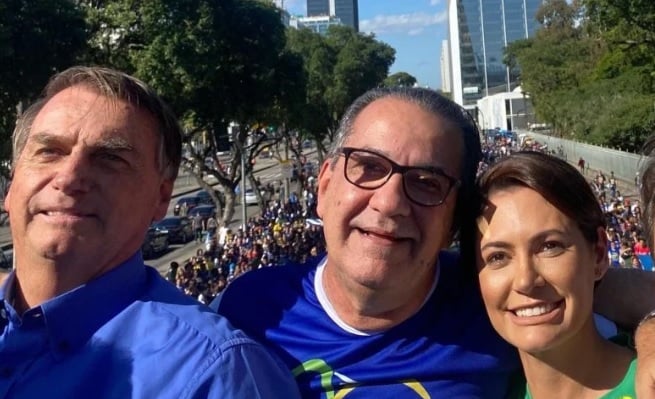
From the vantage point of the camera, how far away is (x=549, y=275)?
1.93 meters

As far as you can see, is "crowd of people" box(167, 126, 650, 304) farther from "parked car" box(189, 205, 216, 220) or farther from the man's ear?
the man's ear

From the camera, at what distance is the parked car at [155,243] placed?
2381cm

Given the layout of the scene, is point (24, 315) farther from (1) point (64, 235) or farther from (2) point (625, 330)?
(2) point (625, 330)

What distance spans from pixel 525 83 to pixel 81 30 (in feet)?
169

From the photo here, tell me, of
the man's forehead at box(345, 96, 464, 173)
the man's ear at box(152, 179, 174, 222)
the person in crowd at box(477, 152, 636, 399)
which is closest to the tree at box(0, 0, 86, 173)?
the man's ear at box(152, 179, 174, 222)

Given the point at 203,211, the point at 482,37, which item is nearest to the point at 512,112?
the point at 482,37

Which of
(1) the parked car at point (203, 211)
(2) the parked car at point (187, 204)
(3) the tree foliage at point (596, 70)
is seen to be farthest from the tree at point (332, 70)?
(3) the tree foliage at point (596, 70)

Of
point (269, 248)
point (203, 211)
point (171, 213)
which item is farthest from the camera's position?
point (171, 213)

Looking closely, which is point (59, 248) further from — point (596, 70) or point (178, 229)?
point (596, 70)

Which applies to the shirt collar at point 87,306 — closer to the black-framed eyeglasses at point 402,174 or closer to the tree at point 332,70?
the black-framed eyeglasses at point 402,174

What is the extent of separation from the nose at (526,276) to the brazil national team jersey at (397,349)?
1.08 feet

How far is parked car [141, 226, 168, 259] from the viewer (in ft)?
78.1

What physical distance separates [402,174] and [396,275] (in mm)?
288

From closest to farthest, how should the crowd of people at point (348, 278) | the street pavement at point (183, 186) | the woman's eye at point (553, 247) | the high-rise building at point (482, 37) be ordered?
the crowd of people at point (348, 278), the woman's eye at point (553, 247), the street pavement at point (183, 186), the high-rise building at point (482, 37)
